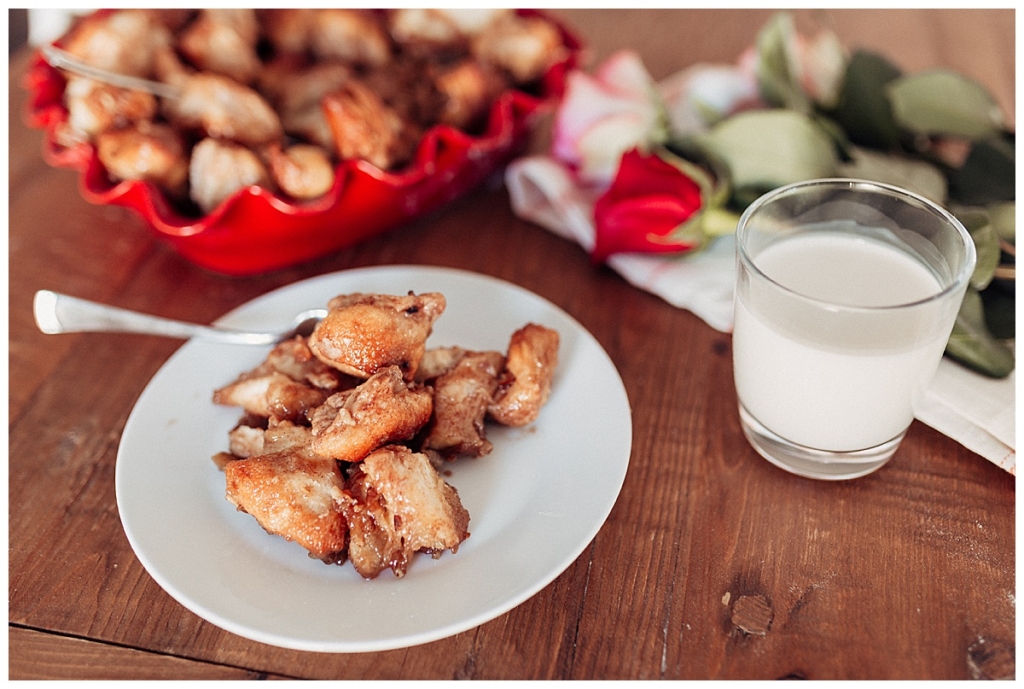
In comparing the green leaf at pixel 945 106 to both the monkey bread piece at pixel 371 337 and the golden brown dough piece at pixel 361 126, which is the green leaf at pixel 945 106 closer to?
the golden brown dough piece at pixel 361 126

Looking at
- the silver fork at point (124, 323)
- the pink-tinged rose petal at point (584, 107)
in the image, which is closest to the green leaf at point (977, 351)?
the pink-tinged rose petal at point (584, 107)

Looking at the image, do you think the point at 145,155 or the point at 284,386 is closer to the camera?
the point at 284,386

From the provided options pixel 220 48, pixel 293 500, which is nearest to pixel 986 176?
pixel 293 500

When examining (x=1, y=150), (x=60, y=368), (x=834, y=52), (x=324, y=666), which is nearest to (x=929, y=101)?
(x=834, y=52)

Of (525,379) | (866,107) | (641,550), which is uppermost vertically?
(866,107)

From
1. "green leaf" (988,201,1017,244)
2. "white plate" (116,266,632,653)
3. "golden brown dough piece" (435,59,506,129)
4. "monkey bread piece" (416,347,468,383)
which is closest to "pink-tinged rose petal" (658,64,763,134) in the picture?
"golden brown dough piece" (435,59,506,129)

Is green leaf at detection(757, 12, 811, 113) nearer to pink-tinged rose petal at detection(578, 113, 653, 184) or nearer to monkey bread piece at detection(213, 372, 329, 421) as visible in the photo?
pink-tinged rose petal at detection(578, 113, 653, 184)

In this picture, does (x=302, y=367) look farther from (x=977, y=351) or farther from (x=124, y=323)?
(x=977, y=351)
